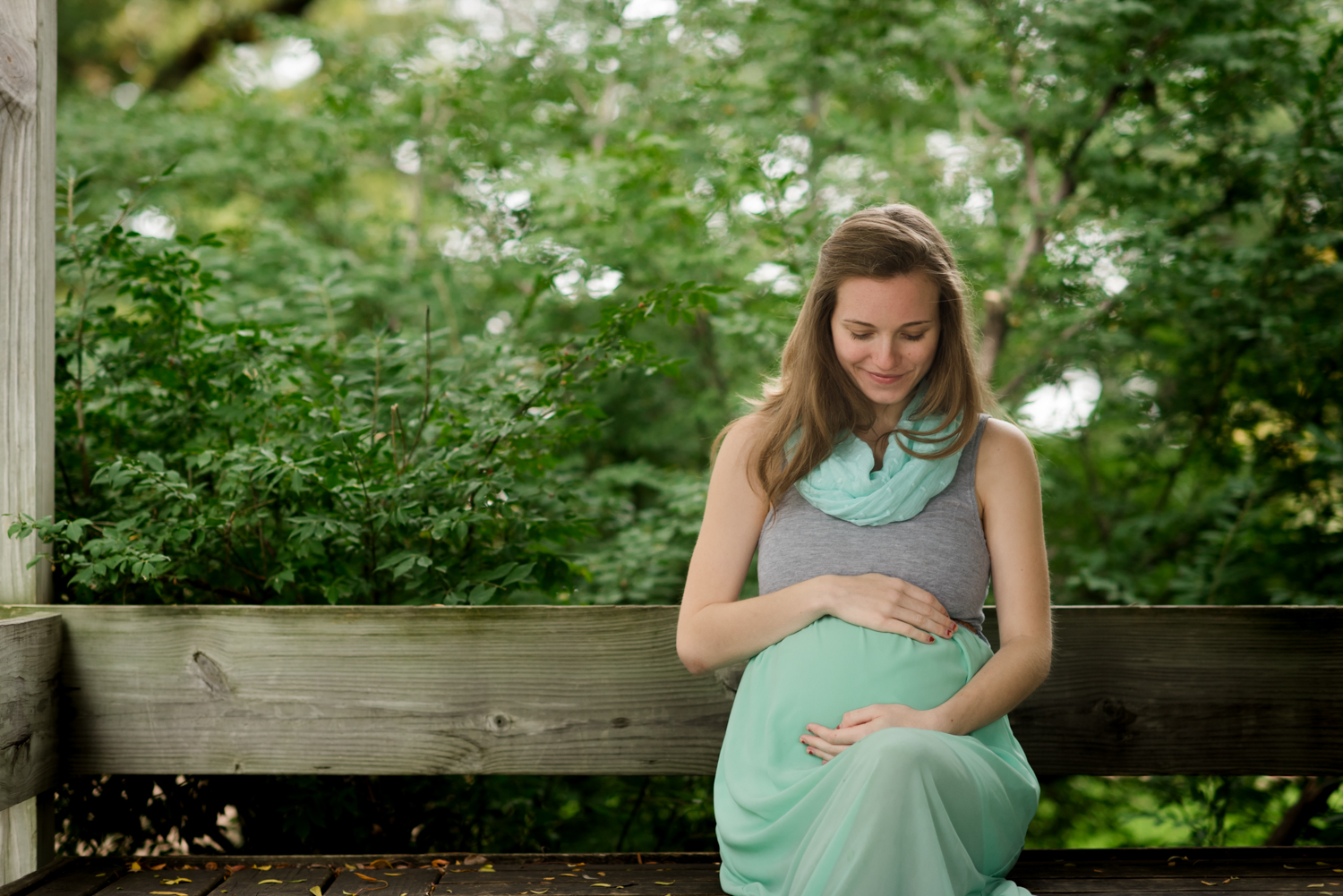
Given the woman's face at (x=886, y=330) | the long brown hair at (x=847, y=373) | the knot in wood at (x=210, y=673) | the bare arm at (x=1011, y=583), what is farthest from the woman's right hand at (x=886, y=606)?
the knot in wood at (x=210, y=673)

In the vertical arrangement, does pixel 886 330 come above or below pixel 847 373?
above

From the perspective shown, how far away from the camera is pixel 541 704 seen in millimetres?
2062

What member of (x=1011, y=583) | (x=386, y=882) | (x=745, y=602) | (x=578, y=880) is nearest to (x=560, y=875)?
(x=578, y=880)

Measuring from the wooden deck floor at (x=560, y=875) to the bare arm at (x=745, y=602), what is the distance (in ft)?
1.64

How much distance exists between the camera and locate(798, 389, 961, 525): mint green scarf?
1769 millimetres

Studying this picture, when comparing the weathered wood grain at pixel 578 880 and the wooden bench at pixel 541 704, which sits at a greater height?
the wooden bench at pixel 541 704

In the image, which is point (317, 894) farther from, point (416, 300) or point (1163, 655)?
point (416, 300)

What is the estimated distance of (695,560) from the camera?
187 cm

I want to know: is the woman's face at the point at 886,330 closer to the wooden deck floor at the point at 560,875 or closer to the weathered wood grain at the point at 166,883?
the wooden deck floor at the point at 560,875

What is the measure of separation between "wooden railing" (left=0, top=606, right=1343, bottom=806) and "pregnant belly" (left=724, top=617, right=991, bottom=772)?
371 millimetres

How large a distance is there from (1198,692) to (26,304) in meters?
2.65

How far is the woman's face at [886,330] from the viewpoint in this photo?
1755 mm

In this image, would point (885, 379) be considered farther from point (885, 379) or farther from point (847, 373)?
point (847, 373)

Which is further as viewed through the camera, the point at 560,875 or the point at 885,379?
the point at 560,875
